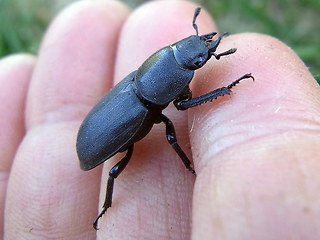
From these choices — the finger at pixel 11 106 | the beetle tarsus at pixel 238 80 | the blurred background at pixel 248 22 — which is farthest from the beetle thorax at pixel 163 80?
the blurred background at pixel 248 22

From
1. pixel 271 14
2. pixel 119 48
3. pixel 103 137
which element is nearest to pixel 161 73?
pixel 103 137

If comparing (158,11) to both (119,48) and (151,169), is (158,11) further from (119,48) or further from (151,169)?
(151,169)

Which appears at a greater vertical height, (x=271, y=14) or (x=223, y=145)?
(x=223, y=145)

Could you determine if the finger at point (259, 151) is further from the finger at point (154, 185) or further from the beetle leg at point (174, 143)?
the finger at point (154, 185)

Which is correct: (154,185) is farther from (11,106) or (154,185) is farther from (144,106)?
(11,106)

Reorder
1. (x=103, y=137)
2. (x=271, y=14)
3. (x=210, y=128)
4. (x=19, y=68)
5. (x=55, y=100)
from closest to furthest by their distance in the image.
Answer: (x=210, y=128) < (x=103, y=137) < (x=55, y=100) < (x=19, y=68) < (x=271, y=14)

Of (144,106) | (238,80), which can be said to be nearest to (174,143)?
(144,106)
